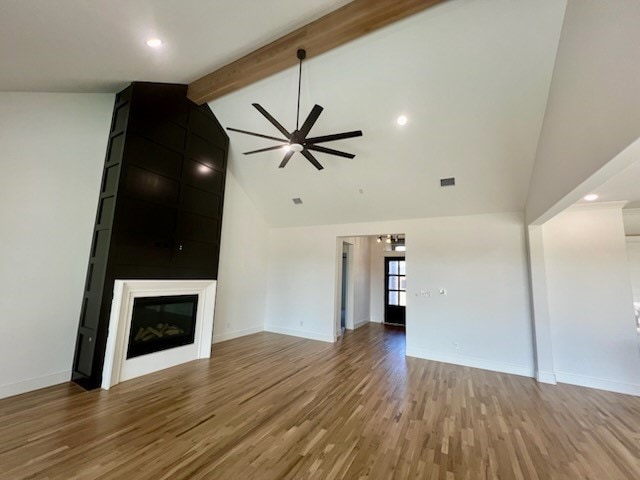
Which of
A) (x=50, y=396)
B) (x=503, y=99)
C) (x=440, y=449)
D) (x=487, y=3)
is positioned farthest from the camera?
(x=503, y=99)

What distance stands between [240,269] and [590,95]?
20.2 feet

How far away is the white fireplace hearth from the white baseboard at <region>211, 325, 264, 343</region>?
1018 millimetres

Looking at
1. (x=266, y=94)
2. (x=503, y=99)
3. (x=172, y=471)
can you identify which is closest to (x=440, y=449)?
(x=172, y=471)

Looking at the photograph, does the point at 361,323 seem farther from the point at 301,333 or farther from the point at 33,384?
the point at 33,384

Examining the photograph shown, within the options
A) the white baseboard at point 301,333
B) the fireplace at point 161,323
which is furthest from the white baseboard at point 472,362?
the fireplace at point 161,323

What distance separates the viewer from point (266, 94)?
425 centimetres

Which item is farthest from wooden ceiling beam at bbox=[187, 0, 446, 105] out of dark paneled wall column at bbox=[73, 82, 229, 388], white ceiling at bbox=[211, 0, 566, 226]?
dark paneled wall column at bbox=[73, 82, 229, 388]

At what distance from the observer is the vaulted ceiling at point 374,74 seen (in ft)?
8.32

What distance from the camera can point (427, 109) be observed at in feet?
12.1

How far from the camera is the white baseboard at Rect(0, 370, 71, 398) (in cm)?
301

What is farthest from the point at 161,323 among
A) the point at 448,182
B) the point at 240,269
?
the point at 448,182

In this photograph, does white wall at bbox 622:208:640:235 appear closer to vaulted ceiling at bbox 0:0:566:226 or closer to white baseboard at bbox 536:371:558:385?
vaulted ceiling at bbox 0:0:566:226

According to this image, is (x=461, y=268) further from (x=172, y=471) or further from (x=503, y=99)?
(x=172, y=471)

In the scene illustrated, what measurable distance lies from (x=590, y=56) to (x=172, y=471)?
4685 mm
